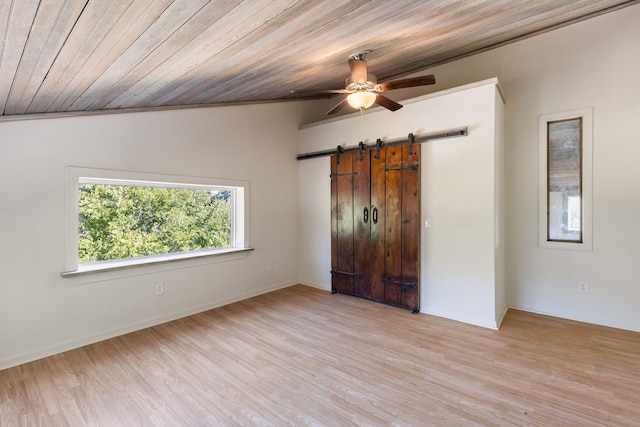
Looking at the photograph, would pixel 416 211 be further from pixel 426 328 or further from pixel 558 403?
pixel 558 403

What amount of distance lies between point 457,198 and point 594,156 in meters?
1.50

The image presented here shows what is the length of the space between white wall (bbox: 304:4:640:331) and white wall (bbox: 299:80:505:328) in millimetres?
675

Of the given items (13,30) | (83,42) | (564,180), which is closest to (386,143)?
(564,180)

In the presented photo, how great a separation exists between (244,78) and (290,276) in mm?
3018

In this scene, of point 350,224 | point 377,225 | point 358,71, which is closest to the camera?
point 358,71

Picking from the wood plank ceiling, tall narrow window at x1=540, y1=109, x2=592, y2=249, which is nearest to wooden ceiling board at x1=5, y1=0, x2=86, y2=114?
the wood plank ceiling

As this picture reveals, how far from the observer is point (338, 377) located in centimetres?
231

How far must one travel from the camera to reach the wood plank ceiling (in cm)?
136

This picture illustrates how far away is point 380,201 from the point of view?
3.93 meters

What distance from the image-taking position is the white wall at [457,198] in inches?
124

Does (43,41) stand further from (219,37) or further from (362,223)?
(362,223)

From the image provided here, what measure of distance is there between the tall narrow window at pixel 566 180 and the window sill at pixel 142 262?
3.79 metres

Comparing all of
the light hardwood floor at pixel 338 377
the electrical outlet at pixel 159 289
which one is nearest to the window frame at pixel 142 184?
the electrical outlet at pixel 159 289

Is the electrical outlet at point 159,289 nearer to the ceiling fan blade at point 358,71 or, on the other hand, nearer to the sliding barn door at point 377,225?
the sliding barn door at point 377,225
